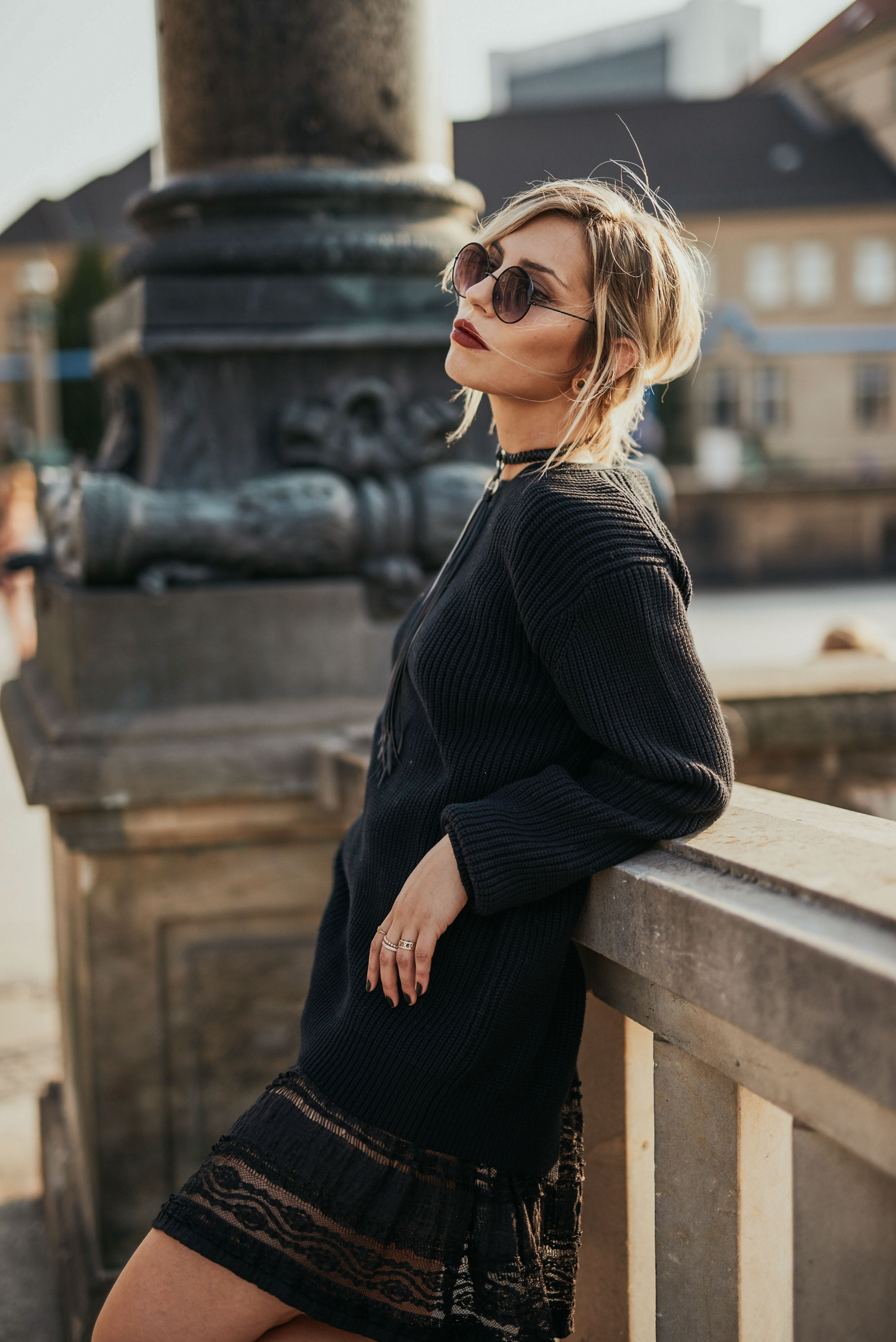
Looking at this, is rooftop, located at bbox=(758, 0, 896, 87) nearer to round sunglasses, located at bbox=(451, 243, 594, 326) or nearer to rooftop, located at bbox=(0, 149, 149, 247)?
round sunglasses, located at bbox=(451, 243, 594, 326)

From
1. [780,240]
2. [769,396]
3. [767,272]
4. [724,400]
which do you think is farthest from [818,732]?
[780,240]

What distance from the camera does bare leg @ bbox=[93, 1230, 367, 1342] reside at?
5.14 ft

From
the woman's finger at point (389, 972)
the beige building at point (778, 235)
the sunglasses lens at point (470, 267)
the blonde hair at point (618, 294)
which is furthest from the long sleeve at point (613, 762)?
the beige building at point (778, 235)

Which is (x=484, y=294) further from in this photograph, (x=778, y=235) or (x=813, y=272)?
(x=813, y=272)

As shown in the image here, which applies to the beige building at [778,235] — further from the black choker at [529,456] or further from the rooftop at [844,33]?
the black choker at [529,456]

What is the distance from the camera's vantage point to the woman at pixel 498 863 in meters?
1.50

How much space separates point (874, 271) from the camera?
148 feet

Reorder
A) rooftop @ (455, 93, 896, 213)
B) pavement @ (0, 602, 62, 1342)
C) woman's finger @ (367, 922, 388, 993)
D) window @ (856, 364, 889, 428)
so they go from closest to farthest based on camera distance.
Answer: woman's finger @ (367, 922, 388, 993) → pavement @ (0, 602, 62, 1342) → rooftop @ (455, 93, 896, 213) → window @ (856, 364, 889, 428)

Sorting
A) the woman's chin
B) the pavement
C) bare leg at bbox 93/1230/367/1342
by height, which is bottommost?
the pavement

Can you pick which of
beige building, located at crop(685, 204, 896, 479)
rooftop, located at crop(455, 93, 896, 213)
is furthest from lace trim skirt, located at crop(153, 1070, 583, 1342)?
rooftop, located at crop(455, 93, 896, 213)

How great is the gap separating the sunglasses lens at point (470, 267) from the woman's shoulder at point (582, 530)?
300 millimetres

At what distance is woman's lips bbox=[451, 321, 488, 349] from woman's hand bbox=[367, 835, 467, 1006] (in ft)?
1.95

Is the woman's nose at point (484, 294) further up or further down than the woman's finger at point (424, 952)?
further up

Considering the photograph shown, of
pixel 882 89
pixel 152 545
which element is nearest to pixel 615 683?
pixel 152 545
